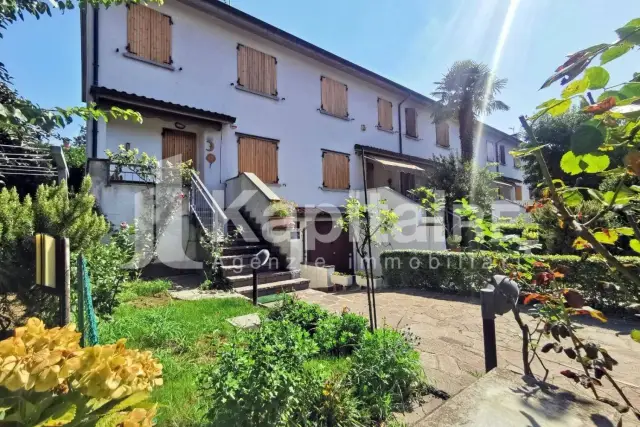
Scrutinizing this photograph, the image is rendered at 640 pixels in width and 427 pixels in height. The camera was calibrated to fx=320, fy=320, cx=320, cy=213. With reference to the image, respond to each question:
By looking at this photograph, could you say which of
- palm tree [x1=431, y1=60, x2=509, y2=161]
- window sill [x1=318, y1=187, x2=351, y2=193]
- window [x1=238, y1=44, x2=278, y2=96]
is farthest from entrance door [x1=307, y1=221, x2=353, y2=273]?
palm tree [x1=431, y1=60, x2=509, y2=161]

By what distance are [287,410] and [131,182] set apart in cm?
784

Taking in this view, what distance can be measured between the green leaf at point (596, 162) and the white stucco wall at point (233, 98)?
1039 centimetres

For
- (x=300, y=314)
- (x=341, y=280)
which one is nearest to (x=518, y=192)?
(x=341, y=280)

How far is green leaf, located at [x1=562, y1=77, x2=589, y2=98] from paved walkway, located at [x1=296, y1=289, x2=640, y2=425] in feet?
6.94

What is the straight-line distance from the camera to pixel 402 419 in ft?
8.86

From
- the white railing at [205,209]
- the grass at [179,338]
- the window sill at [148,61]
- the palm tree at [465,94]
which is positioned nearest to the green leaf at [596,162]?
the grass at [179,338]

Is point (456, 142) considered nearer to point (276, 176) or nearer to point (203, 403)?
point (276, 176)

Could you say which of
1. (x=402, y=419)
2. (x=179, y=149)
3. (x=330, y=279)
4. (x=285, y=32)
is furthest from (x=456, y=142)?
(x=402, y=419)

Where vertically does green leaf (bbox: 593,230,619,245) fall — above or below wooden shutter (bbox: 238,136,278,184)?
below

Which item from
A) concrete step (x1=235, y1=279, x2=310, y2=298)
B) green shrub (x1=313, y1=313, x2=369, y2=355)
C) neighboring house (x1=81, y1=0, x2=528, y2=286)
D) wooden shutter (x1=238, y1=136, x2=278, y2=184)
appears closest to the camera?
green shrub (x1=313, y1=313, x2=369, y2=355)

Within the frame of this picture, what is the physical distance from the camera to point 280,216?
923cm

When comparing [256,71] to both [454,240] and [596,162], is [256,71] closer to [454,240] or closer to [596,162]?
[454,240]

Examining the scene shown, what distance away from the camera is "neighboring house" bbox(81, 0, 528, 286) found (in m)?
9.29

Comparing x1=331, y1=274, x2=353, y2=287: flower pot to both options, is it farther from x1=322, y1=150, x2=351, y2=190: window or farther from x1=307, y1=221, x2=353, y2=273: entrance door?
x1=322, y1=150, x2=351, y2=190: window
